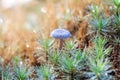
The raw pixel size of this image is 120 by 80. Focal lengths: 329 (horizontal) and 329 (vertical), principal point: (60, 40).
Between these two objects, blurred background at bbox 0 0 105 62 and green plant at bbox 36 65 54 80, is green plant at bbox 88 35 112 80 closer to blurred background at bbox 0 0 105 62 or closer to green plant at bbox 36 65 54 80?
green plant at bbox 36 65 54 80

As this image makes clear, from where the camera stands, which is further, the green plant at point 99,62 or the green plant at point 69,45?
the green plant at point 69,45

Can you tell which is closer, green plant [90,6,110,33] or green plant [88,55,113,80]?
green plant [88,55,113,80]

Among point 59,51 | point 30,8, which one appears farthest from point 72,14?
point 59,51

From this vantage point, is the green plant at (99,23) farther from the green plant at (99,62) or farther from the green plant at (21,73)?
the green plant at (21,73)

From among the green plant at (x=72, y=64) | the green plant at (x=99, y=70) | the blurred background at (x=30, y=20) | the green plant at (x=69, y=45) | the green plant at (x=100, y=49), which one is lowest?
the green plant at (x=99, y=70)

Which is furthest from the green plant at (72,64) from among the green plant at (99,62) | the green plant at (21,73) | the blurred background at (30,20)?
the blurred background at (30,20)

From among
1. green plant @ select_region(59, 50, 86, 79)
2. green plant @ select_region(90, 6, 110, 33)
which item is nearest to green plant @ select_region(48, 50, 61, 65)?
green plant @ select_region(59, 50, 86, 79)

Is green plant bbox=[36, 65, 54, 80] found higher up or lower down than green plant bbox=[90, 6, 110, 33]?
lower down

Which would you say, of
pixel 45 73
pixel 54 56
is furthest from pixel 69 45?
pixel 45 73

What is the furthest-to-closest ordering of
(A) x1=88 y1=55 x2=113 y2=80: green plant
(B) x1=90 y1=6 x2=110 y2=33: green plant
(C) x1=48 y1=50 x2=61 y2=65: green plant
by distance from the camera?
(B) x1=90 y1=6 x2=110 y2=33: green plant
(C) x1=48 y1=50 x2=61 y2=65: green plant
(A) x1=88 y1=55 x2=113 y2=80: green plant

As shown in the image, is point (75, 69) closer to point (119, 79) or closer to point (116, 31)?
point (119, 79)

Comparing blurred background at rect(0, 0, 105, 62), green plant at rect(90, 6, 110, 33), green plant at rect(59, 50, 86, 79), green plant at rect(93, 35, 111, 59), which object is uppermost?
blurred background at rect(0, 0, 105, 62)
